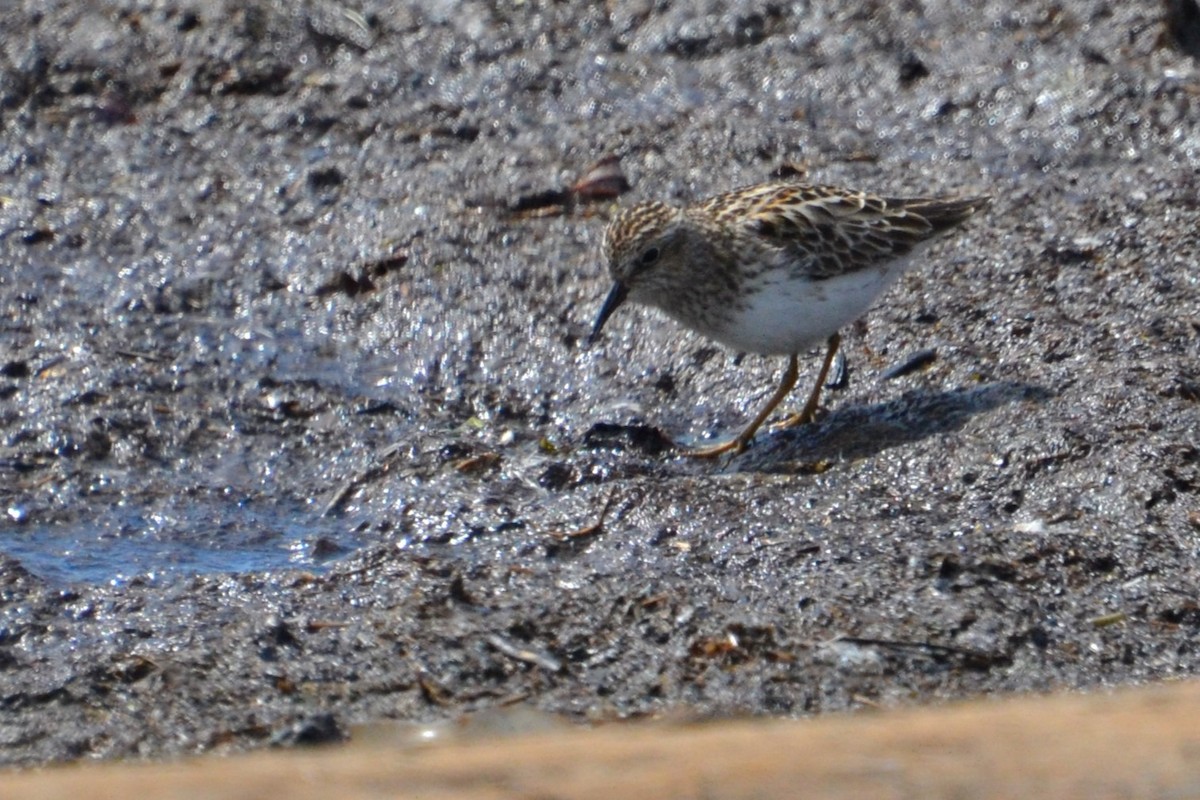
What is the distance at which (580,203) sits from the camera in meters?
7.66

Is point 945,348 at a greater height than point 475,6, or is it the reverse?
point 475,6

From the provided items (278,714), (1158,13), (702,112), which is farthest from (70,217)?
(1158,13)

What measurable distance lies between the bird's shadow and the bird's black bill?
2.43ft

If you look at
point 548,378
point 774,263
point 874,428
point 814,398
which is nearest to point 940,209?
point 774,263

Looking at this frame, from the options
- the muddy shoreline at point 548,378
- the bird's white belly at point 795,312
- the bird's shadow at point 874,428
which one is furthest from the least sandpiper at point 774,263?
the muddy shoreline at point 548,378

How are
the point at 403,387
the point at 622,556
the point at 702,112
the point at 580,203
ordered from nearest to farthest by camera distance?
the point at 622,556 → the point at 403,387 → the point at 580,203 → the point at 702,112

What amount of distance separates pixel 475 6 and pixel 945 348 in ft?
13.1

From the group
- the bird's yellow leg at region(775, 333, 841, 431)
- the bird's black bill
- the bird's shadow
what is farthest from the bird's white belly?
the bird's black bill

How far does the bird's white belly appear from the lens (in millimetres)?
6113

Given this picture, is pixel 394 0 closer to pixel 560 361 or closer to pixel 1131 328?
pixel 560 361

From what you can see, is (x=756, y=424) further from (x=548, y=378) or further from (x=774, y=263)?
(x=548, y=378)

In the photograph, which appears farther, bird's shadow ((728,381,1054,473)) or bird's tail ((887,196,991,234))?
bird's tail ((887,196,991,234))

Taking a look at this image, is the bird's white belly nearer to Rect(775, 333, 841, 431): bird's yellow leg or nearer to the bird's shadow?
Rect(775, 333, 841, 431): bird's yellow leg

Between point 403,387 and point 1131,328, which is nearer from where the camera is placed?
point 1131,328
